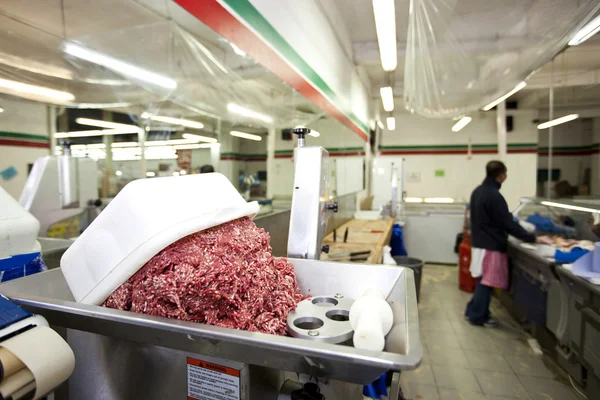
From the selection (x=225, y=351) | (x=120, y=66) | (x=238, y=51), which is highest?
(x=238, y=51)

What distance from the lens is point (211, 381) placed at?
714 mm

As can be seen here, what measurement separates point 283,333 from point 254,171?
101 inches

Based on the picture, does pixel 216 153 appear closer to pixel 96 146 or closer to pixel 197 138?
pixel 197 138

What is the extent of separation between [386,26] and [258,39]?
3.03 feet

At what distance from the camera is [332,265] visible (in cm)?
109

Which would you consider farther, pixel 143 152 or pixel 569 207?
pixel 143 152


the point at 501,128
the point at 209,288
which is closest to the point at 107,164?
the point at 209,288

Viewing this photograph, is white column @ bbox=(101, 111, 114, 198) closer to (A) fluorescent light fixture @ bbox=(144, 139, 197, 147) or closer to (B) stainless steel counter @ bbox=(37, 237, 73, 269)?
(A) fluorescent light fixture @ bbox=(144, 139, 197, 147)

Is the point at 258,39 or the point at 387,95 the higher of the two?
the point at 387,95

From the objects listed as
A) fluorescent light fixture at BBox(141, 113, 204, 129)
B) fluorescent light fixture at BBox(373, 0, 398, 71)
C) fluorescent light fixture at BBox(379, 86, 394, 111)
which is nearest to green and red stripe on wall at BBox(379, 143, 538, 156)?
fluorescent light fixture at BBox(379, 86, 394, 111)

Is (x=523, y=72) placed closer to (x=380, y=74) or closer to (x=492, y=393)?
(x=492, y=393)

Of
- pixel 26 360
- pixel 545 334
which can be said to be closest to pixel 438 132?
pixel 545 334

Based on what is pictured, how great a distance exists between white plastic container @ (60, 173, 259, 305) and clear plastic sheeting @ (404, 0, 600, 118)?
7.91 feet

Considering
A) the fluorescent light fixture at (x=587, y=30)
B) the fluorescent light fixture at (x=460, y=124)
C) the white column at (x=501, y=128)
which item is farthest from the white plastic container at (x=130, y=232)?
the white column at (x=501, y=128)
